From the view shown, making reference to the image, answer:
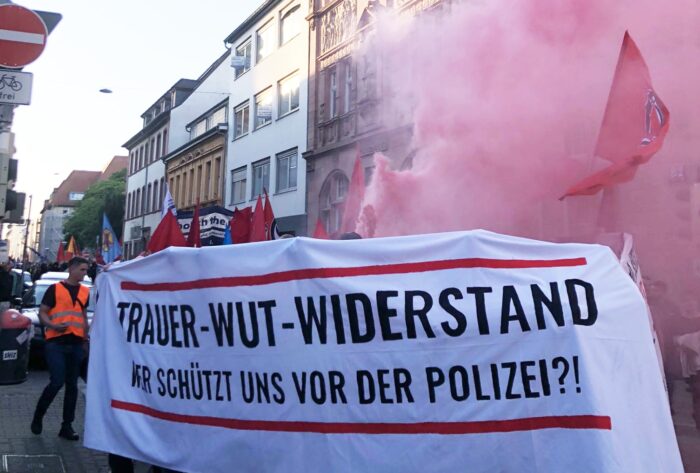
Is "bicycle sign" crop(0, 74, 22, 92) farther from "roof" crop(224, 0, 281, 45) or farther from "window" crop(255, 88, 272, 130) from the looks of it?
"roof" crop(224, 0, 281, 45)

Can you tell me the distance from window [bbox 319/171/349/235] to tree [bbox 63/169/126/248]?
42709 mm

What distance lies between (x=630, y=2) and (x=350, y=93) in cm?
1276

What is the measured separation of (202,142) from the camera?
3616 cm

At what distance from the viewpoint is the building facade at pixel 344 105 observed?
54.1 feet

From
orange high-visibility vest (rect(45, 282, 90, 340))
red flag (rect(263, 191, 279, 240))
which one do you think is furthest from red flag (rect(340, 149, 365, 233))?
orange high-visibility vest (rect(45, 282, 90, 340))

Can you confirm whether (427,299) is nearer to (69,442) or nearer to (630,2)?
(69,442)

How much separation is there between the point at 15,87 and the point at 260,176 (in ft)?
74.5

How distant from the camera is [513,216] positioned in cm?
1041

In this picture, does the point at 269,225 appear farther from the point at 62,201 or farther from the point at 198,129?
the point at 62,201

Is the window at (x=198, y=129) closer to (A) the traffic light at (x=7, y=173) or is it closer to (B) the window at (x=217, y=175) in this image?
(B) the window at (x=217, y=175)

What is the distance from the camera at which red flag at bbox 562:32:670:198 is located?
18.5 ft

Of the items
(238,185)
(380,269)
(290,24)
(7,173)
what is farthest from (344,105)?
(380,269)

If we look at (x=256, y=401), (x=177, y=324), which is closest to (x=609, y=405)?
(x=256, y=401)

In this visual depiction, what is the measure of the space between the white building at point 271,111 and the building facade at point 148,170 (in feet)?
40.9
